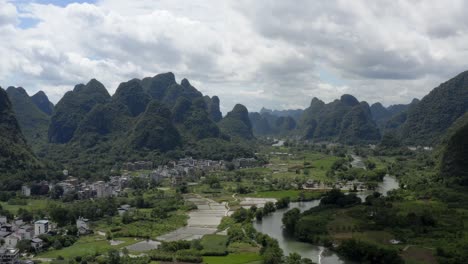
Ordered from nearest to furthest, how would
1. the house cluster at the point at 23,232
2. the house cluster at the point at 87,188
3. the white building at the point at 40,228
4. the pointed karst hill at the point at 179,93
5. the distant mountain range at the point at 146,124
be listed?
the house cluster at the point at 23,232 → the white building at the point at 40,228 → the house cluster at the point at 87,188 → the distant mountain range at the point at 146,124 → the pointed karst hill at the point at 179,93

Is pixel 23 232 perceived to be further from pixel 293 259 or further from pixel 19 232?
pixel 293 259

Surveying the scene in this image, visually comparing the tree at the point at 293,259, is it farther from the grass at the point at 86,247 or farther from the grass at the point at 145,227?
the grass at the point at 145,227

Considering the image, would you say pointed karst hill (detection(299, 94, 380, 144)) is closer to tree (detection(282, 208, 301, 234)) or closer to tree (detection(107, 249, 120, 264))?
tree (detection(282, 208, 301, 234))

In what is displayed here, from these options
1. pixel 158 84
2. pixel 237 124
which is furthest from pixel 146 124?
pixel 237 124

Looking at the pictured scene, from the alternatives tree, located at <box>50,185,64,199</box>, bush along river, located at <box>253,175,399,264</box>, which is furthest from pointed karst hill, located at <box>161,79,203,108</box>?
bush along river, located at <box>253,175,399,264</box>

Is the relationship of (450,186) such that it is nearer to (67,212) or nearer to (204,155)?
(67,212)

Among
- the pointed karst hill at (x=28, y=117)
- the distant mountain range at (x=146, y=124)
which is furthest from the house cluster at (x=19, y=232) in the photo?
the pointed karst hill at (x=28, y=117)

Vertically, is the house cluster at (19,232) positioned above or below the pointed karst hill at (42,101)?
below
